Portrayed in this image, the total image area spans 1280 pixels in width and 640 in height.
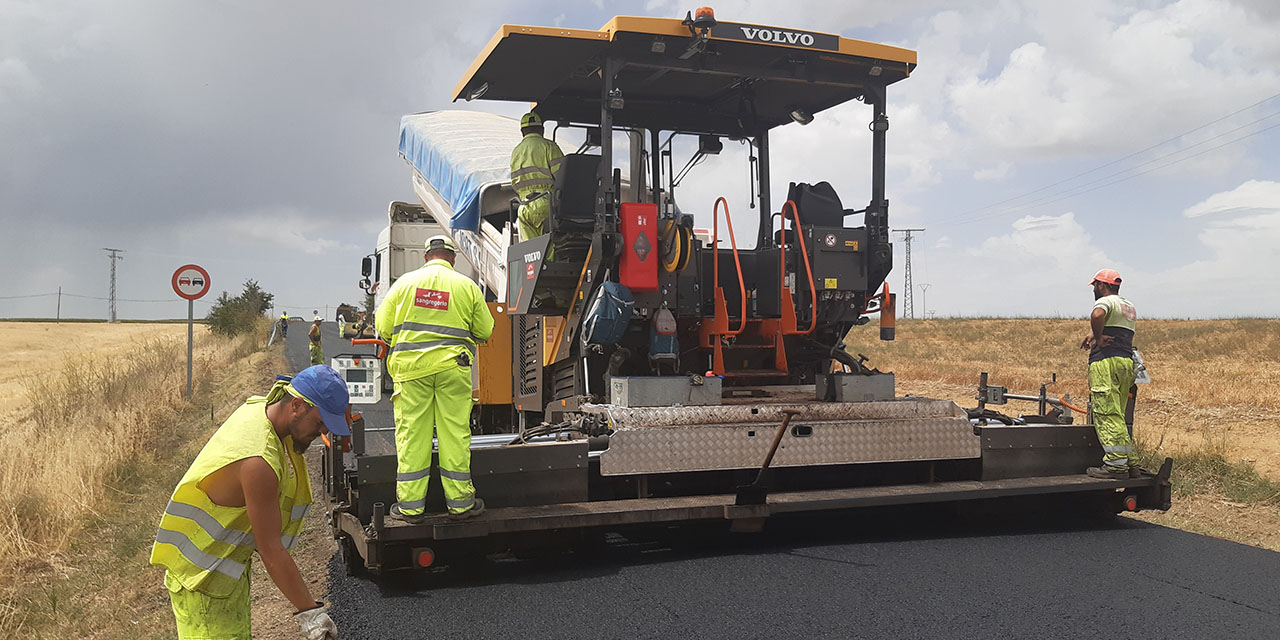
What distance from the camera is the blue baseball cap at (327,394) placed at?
268 cm

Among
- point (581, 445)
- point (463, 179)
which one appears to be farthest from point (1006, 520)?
point (463, 179)

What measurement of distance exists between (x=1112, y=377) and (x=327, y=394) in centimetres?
510

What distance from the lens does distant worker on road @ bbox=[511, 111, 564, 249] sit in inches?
260

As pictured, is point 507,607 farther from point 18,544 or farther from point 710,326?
point 18,544

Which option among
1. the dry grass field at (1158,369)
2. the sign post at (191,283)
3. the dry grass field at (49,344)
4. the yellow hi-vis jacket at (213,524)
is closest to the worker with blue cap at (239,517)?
the yellow hi-vis jacket at (213,524)

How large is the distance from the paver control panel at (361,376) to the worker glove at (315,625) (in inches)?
134

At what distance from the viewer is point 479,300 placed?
499 cm

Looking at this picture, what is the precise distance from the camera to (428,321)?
481 cm

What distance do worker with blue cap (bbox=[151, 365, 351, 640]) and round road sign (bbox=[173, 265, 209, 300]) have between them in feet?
35.9

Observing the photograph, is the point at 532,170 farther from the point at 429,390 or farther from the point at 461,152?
the point at 461,152

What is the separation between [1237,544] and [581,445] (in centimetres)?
381

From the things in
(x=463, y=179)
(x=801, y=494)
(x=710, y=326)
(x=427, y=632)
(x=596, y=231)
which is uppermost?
(x=463, y=179)

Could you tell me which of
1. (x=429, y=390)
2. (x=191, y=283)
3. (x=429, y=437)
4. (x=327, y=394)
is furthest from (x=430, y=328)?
(x=191, y=283)

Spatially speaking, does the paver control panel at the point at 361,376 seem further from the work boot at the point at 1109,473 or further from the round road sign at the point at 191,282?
the round road sign at the point at 191,282
